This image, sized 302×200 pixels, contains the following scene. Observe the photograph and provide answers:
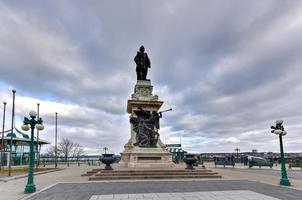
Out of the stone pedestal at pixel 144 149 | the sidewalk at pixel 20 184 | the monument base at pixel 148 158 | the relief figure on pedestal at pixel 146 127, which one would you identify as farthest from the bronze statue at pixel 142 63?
the sidewalk at pixel 20 184

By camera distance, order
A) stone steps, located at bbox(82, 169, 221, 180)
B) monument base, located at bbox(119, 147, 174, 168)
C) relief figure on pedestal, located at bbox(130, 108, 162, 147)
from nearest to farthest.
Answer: stone steps, located at bbox(82, 169, 221, 180) → monument base, located at bbox(119, 147, 174, 168) → relief figure on pedestal, located at bbox(130, 108, 162, 147)

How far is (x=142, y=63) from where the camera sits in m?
31.0

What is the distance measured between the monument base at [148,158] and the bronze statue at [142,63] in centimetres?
861

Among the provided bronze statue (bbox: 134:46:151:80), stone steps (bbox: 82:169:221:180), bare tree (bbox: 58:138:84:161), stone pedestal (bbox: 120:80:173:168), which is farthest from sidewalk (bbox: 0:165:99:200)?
bare tree (bbox: 58:138:84:161)

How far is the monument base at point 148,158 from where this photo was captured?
24.4m

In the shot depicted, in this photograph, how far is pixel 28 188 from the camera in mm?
14469

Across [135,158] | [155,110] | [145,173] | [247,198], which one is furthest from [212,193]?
[155,110]

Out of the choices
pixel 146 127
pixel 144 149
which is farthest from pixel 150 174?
pixel 146 127

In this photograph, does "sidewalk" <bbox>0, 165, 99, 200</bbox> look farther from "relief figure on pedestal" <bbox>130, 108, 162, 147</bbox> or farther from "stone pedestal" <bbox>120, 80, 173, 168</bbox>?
"relief figure on pedestal" <bbox>130, 108, 162, 147</bbox>

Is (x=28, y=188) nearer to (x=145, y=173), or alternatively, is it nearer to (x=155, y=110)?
(x=145, y=173)

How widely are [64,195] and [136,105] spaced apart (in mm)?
15373

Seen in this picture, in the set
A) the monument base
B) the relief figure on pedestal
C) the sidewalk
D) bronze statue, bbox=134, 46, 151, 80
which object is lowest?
the sidewalk

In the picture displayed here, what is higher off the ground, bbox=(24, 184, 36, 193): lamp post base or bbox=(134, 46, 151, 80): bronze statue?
bbox=(134, 46, 151, 80): bronze statue

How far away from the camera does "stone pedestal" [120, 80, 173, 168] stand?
24562mm
